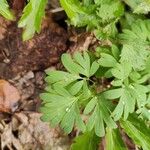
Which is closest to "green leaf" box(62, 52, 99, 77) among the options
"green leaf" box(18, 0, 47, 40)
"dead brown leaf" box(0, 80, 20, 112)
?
"green leaf" box(18, 0, 47, 40)

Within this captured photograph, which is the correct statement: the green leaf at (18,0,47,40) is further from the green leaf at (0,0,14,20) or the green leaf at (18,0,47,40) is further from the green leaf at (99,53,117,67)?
the green leaf at (99,53,117,67)

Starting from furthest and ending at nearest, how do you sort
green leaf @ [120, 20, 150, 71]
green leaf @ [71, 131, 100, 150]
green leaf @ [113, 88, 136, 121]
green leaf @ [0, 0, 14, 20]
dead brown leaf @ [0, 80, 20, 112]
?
dead brown leaf @ [0, 80, 20, 112]
green leaf @ [71, 131, 100, 150]
green leaf @ [120, 20, 150, 71]
green leaf @ [113, 88, 136, 121]
green leaf @ [0, 0, 14, 20]

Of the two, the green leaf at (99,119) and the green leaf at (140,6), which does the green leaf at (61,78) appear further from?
the green leaf at (140,6)

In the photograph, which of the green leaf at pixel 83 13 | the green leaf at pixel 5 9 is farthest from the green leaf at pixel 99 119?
the green leaf at pixel 5 9

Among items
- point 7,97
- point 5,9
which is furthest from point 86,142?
point 5,9

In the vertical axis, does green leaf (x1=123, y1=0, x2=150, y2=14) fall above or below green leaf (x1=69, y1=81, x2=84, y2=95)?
above

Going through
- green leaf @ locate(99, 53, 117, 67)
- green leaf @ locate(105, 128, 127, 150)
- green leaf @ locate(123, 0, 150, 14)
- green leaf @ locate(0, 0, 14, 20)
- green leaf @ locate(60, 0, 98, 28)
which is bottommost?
green leaf @ locate(105, 128, 127, 150)

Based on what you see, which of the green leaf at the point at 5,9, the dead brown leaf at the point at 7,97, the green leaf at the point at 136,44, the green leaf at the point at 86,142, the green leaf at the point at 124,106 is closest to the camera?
the green leaf at the point at 5,9

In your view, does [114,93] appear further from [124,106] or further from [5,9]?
[5,9]
